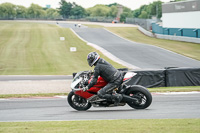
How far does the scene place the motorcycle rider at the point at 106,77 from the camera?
10430 millimetres

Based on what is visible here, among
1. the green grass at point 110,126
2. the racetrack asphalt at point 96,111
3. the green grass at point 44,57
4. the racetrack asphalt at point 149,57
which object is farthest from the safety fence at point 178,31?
the green grass at point 110,126

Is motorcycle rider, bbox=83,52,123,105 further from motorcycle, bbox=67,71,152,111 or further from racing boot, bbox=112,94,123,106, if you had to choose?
motorcycle, bbox=67,71,152,111

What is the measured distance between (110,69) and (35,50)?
35016 millimetres

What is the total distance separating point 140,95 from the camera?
34.8 ft

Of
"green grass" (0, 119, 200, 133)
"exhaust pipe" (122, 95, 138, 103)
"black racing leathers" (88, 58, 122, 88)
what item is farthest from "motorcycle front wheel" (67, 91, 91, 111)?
"green grass" (0, 119, 200, 133)

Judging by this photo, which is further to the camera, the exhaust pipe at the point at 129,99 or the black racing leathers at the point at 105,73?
the exhaust pipe at the point at 129,99

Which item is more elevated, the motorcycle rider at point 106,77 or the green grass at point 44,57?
the motorcycle rider at point 106,77

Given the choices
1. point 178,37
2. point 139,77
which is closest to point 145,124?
point 139,77

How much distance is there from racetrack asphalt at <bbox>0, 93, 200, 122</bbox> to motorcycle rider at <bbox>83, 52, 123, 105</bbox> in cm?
49

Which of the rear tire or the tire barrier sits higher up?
the rear tire

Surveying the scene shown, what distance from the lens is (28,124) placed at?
8695mm

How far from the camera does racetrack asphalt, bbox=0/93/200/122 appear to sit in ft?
31.8

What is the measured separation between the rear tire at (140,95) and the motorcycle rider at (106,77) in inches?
15.2

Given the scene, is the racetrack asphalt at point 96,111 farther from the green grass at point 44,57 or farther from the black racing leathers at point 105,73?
the green grass at point 44,57
